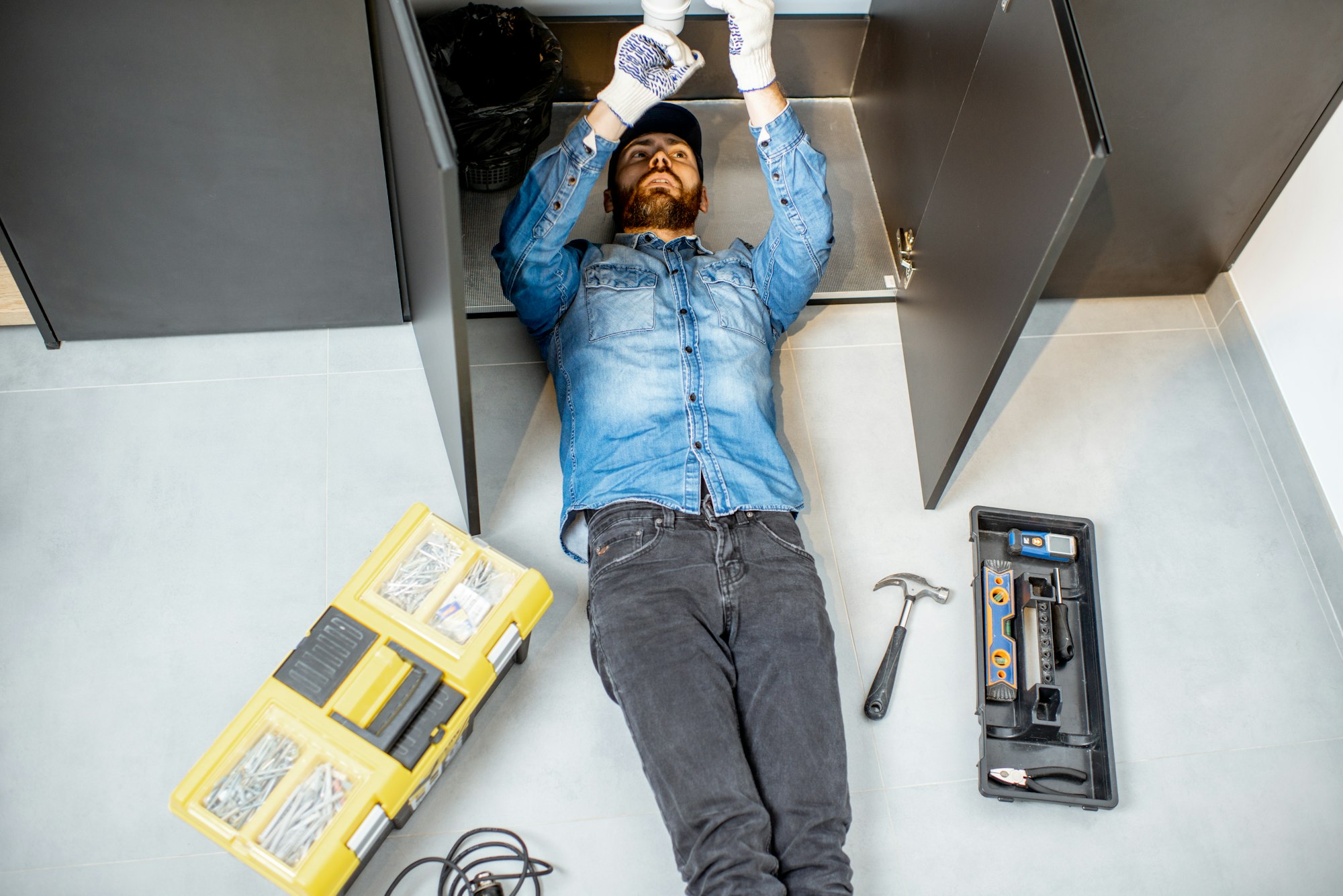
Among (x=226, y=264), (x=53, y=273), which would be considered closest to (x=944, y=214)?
(x=226, y=264)

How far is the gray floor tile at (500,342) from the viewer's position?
89.1 inches

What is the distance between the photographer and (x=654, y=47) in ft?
6.37

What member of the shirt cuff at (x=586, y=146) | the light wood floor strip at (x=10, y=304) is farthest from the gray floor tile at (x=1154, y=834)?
the light wood floor strip at (x=10, y=304)

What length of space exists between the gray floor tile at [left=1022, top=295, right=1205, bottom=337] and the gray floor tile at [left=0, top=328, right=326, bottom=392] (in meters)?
1.62

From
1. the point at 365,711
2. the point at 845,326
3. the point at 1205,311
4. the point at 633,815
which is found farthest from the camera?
the point at 1205,311

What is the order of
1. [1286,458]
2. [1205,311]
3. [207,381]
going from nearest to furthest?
[207,381], [1286,458], [1205,311]

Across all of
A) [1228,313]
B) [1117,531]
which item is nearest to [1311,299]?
[1228,313]

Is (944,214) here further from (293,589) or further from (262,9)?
(293,589)

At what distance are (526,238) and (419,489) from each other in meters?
0.55

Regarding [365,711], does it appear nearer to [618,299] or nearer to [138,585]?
[138,585]

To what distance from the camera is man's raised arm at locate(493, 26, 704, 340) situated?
1.86 metres

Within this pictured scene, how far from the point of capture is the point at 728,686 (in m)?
1.71

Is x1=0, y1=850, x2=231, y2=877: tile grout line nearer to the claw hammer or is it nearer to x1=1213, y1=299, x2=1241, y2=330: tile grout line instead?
the claw hammer

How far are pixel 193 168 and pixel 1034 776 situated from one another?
1.84m
